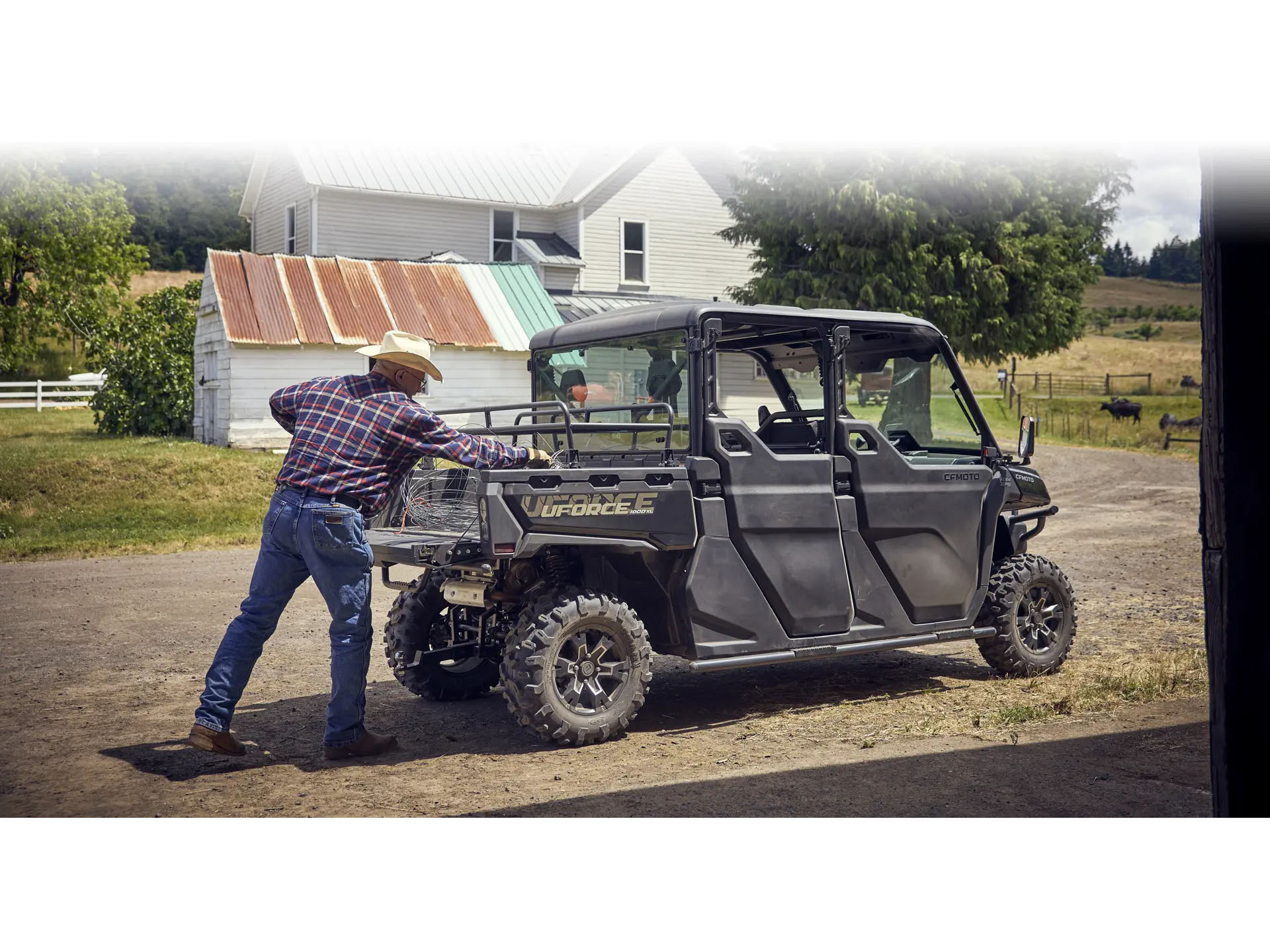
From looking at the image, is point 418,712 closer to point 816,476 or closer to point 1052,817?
point 816,476

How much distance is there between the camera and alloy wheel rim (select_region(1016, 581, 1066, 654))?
8297mm

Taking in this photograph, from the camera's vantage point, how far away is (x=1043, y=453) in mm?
29984

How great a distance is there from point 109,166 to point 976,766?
26.5 meters

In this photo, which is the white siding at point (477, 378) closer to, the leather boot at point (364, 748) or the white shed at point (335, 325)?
the white shed at point (335, 325)

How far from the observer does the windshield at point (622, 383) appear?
7160mm

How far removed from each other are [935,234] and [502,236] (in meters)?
11.1

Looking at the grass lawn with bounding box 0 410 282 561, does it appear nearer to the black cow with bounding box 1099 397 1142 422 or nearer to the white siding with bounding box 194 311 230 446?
the white siding with bounding box 194 311 230 446

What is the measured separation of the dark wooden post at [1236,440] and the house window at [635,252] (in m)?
29.1

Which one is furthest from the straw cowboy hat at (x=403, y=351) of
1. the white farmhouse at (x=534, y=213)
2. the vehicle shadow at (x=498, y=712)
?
the white farmhouse at (x=534, y=213)

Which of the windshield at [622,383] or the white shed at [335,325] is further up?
the white shed at [335,325]

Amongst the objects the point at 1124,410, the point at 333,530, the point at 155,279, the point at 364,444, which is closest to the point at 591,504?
the point at 364,444

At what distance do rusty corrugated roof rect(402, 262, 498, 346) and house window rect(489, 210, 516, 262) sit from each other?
5.17m

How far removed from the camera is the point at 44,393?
103 feet

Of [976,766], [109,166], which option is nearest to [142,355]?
[109,166]
